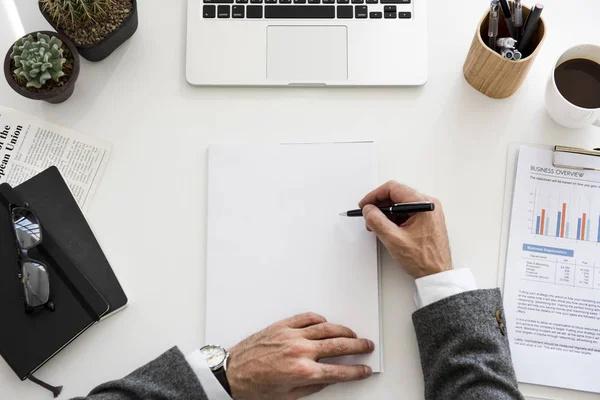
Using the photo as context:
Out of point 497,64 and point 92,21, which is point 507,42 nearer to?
point 497,64

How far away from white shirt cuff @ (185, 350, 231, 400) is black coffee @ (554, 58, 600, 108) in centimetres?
71

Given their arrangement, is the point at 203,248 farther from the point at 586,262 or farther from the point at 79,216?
the point at 586,262

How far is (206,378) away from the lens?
2.82ft

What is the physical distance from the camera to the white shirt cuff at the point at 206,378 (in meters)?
0.86

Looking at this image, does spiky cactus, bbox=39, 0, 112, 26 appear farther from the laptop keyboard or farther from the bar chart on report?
the bar chart on report

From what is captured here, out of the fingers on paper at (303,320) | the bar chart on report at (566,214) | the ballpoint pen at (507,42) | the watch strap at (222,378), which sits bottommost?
the watch strap at (222,378)

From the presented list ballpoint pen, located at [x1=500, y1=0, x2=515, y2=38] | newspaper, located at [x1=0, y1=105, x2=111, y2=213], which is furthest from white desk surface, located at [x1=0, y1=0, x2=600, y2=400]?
ballpoint pen, located at [x1=500, y1=0, x2=515, y2=38]

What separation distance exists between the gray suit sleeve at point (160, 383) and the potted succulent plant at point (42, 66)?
47 centimetres

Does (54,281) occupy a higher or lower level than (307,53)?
lower

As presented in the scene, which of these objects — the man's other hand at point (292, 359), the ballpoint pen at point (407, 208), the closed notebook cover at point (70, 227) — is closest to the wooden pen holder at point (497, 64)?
the ballpoint pen at point (407, 208)

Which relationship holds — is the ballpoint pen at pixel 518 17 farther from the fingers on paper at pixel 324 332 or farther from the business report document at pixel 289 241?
the fingers on paper at pixel 324 332

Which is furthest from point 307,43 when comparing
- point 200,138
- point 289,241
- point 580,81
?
point 580,81

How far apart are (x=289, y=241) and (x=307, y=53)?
0.33m

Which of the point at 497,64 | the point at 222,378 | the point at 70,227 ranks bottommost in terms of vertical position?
the point at 222,378
